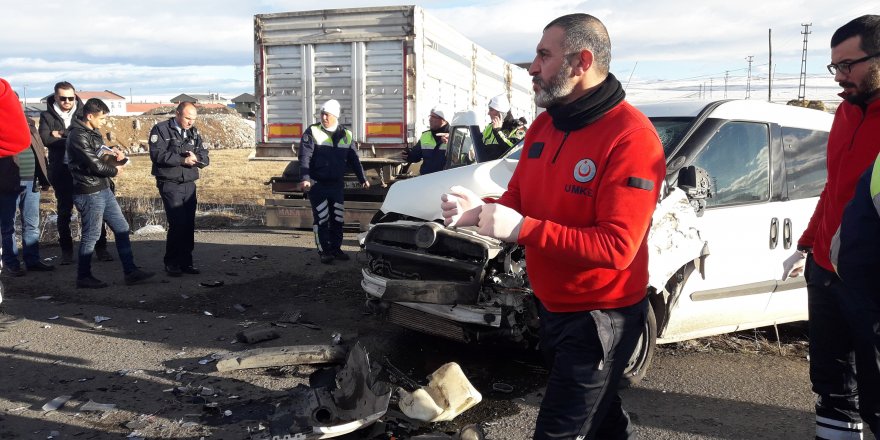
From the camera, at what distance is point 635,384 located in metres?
4.67

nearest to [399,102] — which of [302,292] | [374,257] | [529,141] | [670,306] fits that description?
[302,292]

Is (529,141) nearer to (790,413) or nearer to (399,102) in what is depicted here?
(790,413)

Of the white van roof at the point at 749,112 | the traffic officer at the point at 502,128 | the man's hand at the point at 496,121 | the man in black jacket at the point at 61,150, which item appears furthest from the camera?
the man's hand at the point at 496,121

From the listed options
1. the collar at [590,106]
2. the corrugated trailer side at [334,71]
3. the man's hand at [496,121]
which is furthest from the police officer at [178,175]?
the collar at [590,106]

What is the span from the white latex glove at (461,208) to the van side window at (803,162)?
139 inches

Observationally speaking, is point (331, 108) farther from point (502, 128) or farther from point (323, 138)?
point (502, 128)

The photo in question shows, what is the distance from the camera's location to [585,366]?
2426mm

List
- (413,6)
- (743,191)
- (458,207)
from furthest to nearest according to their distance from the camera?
(413,6) < (743,191) < (458,207)

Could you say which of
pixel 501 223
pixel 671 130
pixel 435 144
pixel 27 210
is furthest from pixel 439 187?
pixel 27 210

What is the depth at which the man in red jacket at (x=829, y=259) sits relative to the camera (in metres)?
2.90

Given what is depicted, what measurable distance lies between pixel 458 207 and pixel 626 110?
2.12 ft

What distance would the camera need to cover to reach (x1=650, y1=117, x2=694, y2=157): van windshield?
488cm

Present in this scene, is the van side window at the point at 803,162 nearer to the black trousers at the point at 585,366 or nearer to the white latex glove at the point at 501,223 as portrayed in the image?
the black trousers at the point at 585,366

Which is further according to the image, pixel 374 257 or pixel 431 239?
pixel 374 257
